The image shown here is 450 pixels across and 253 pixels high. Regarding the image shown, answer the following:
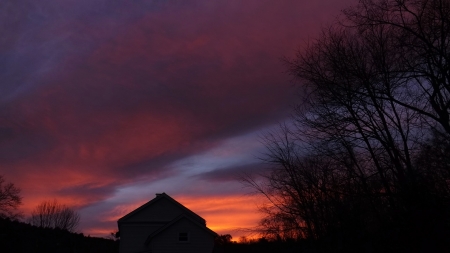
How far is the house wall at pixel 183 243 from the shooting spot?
33094 mm

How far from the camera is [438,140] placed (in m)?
11.5

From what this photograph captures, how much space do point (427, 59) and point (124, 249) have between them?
30.5 metres

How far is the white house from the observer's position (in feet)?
109

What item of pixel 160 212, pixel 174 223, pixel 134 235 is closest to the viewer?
pixel 174 223

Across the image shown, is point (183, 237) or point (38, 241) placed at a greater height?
point (38, 241)

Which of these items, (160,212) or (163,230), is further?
(160,212)

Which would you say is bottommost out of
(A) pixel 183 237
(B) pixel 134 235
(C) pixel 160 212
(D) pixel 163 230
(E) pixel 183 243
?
(E) pixel 183 243

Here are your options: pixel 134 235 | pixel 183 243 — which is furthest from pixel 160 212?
pixel 183 243

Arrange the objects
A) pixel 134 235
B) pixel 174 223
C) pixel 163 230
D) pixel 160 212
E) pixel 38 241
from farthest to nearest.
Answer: pixel 38 241, pixel 160 212, pixel 134 235, pixel 174 223, pixel 163 230

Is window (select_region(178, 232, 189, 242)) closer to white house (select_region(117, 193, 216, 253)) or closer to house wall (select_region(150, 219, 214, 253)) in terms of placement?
white house (select_region(117, 193, 216, 253))

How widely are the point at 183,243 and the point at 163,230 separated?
5.95ft

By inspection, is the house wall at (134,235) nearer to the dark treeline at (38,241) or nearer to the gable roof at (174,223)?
the gable roof at (174,223)

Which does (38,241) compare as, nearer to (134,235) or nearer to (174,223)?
(134,235)

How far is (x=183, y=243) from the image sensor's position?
109 ft
